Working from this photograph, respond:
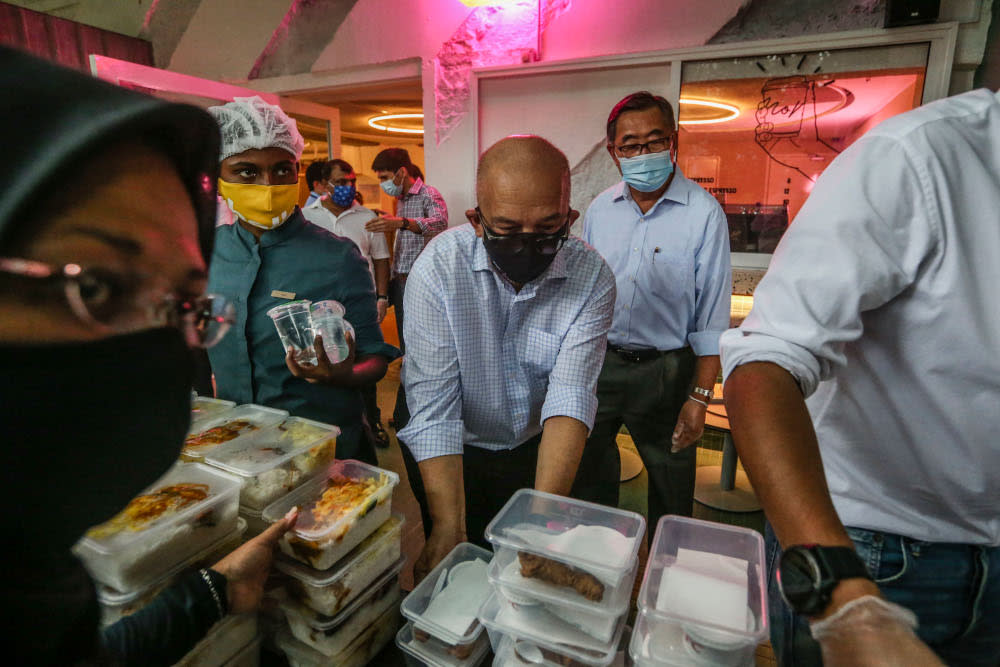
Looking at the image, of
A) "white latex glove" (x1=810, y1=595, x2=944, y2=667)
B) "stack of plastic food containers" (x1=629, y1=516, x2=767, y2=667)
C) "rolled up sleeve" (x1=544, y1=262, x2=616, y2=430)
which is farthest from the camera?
"rolled up sleeve" (x1=544, y1=262, x2=616, y2=430)

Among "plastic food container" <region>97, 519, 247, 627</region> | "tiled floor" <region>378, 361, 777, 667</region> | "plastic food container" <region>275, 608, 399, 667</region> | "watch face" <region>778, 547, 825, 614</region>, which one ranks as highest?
"watch face" <region>778, 547, 825, 614</region>

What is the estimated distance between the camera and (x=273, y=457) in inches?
44.6

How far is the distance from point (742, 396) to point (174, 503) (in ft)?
3.25

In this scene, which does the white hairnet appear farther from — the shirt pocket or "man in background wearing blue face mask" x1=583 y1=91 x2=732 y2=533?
"man in background wearing blue face mask" x1=583 y1=91 x2=732 y2=533

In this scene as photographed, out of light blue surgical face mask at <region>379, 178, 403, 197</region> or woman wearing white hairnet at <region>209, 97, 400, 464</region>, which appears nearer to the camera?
woman wearing white hairnet at <region>209, 97, 400, 464</region>

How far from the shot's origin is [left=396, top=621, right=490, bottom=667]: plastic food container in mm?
906

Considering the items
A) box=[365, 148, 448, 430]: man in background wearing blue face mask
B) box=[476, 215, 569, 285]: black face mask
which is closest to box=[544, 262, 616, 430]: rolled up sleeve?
box=[476, 215, 569, 285]: black face mask

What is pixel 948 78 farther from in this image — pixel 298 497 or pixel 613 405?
pixel 298 497

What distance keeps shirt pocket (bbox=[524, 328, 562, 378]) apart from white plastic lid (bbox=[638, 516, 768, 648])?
665mm

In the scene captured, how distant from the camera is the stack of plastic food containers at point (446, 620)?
90 cm

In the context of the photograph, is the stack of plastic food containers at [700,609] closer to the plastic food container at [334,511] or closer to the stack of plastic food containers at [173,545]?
the plastic food container at [334,511]

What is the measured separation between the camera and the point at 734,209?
3.65m

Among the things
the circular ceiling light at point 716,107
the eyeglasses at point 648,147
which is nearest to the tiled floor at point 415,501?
the eyeglasses at point 648,147

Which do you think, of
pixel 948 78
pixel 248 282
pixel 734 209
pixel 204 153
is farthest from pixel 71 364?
pixel 948 78
